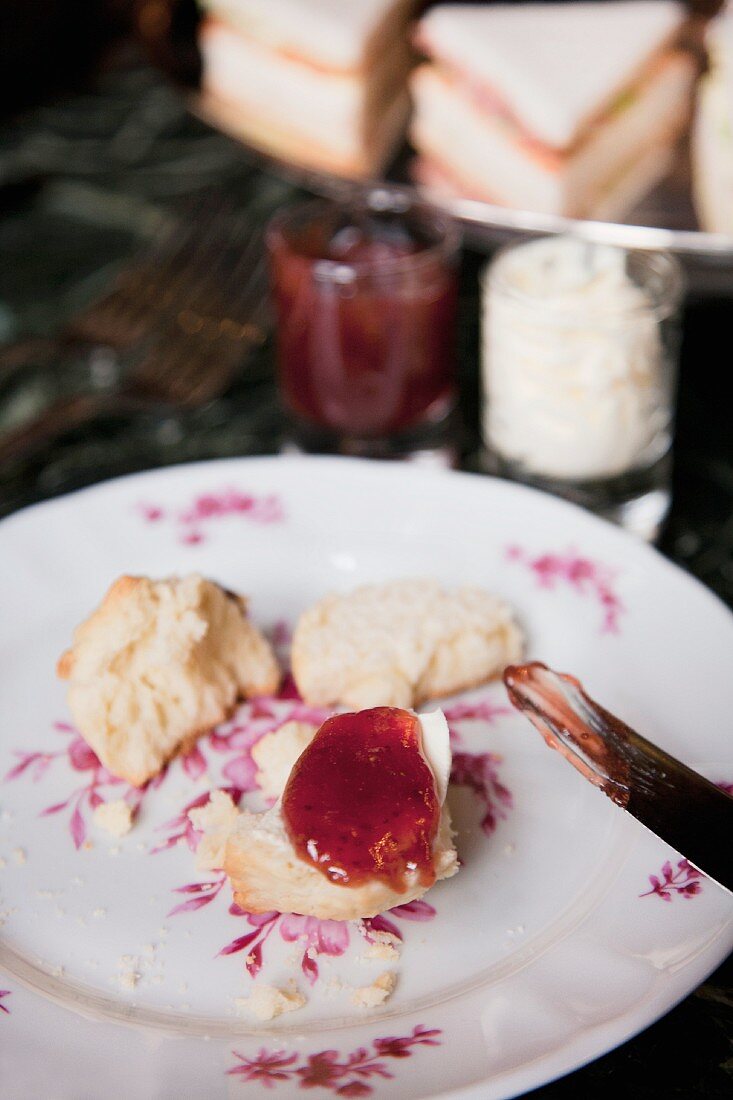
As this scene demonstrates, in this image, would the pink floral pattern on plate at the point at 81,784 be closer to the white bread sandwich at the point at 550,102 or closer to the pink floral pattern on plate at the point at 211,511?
the pink floral pattern on plate at the point at 211,511

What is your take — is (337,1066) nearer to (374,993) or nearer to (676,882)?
(374,993)

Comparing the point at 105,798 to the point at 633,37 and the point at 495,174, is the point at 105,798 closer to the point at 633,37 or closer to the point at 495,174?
the point at 495,174

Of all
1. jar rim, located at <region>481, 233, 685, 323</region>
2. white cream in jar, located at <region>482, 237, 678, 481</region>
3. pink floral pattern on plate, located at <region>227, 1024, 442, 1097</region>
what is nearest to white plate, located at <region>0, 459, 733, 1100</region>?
pink floral pattern on plate, located at <region>227, 1024, 442, 1097</region>

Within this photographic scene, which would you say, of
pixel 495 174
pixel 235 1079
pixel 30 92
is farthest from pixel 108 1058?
pixel 30 92

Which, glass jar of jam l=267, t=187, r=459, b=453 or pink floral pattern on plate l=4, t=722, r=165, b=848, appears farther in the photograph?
glass jar of jam l=267, t=187, r=459, b=453

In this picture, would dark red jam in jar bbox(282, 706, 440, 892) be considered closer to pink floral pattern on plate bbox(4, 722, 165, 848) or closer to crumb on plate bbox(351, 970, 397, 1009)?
crumb on plate bbox(351, 970, 397, 1009)

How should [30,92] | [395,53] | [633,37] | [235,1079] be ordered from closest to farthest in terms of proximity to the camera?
[235,1079], [633,37], [395,53], [30,92]
